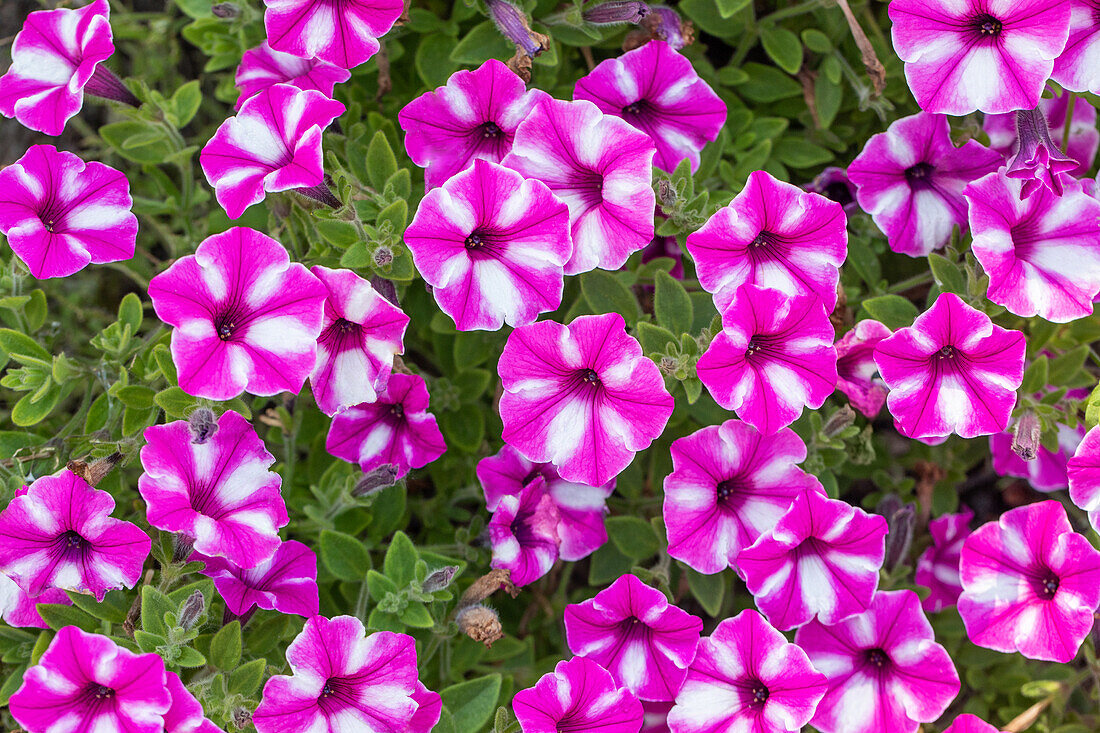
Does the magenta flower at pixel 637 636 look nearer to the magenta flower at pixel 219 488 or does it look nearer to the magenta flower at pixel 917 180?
the magenta flower at pixel 219 488

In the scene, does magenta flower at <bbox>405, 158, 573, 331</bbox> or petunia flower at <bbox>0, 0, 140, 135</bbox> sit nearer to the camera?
magenta flower at <bbox>405, 158, 573, 331</bbox>

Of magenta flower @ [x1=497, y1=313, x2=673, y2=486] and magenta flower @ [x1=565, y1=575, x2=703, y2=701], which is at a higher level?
magenta flower @ [x1=497, y1=313, x2=673, y2=486]

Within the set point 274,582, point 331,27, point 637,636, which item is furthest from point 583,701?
point 331,27

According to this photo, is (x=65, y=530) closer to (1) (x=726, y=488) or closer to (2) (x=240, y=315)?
(2) (x=240, y=315)

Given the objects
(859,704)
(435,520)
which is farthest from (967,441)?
(435,520)

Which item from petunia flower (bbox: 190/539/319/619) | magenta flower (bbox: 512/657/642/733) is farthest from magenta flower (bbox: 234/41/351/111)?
magenta flower (bbox: 512/657/642/733)

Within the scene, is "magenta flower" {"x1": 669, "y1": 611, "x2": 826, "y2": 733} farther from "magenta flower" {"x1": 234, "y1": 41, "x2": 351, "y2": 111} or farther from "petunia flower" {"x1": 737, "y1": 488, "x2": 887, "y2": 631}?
"magenta flower" {"x1": 234, "y1": 41, "x2": 351, "y2": 111}
